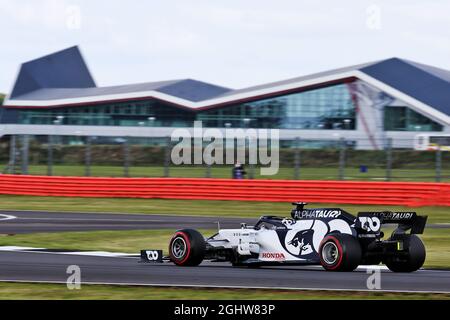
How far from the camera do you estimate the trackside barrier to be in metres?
26.2

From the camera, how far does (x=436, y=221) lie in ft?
74.2

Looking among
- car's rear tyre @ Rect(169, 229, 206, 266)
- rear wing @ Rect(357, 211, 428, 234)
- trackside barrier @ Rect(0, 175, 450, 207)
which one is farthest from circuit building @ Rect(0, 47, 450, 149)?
rear wing @ Rect(357, 211, 428, 234)

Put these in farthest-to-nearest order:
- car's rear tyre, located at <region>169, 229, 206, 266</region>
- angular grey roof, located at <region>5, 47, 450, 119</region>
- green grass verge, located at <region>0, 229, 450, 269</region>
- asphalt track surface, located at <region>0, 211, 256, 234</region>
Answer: angular grey roof, located at <region>5, 47, 450, 119</region> < asphalt track surface, located at <region>0, 211, 256, 234</region> < green grass verge, located at <region>0, 229, 450, 269</region> < car's rear tyre, located at <region>169, 229, 206, 266</region>

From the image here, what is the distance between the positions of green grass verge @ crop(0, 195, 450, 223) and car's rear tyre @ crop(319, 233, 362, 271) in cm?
1166

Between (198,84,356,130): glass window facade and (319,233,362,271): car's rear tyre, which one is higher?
(198,84,356,130): glass window facade

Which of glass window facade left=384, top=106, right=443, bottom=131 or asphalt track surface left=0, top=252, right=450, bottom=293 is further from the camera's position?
glass window facade left=384, top=106, right=443, bottom=131

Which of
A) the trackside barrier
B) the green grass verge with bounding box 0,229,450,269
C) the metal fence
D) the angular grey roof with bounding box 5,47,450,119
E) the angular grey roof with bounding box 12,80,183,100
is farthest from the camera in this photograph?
the angular grey roof with bounding box 12,80,183,100

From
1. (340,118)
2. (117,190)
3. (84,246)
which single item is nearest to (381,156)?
(117,190)

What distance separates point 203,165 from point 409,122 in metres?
33.3

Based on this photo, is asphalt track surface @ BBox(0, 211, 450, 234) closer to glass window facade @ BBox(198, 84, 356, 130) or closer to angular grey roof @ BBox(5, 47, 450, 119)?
glass window facade @ BBox(198, 84, 356, 130)

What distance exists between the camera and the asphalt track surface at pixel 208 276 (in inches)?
443
